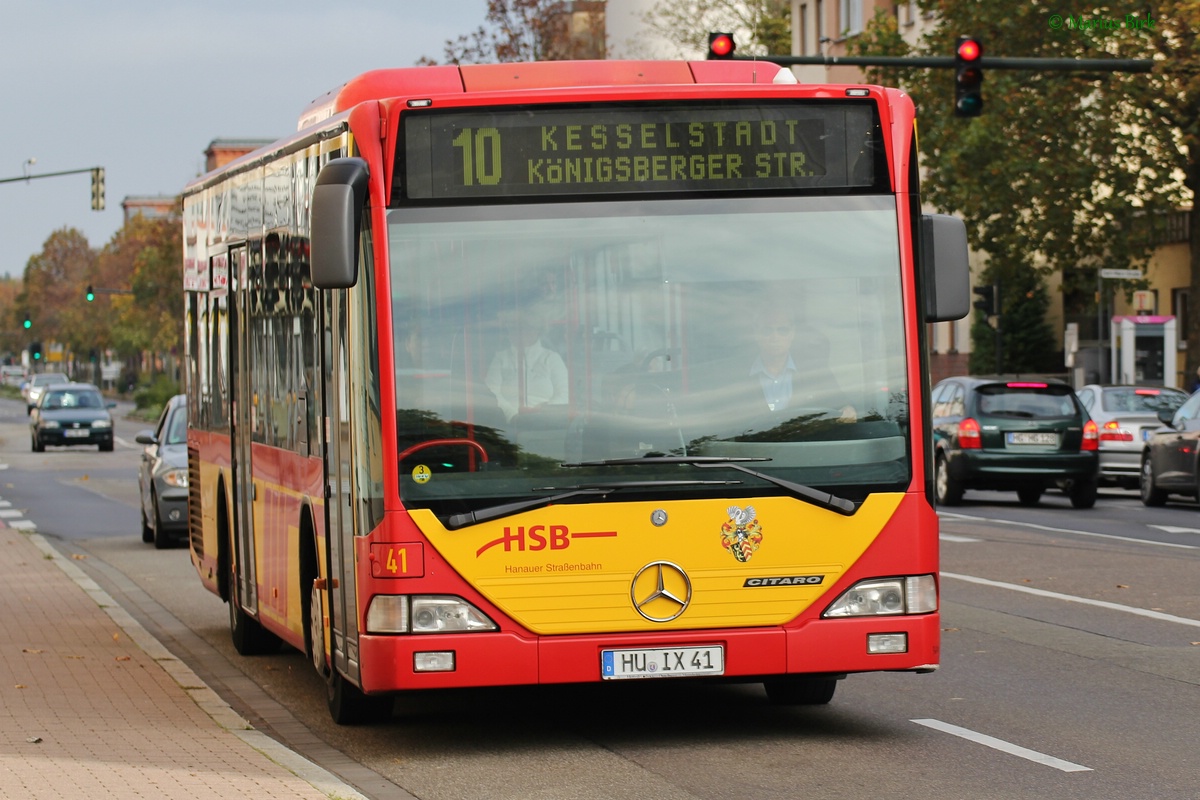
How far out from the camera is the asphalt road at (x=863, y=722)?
8.24m

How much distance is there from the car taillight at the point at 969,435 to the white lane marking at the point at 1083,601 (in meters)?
9.90

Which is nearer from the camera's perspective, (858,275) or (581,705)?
→ (858,275)

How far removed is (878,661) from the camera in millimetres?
8750

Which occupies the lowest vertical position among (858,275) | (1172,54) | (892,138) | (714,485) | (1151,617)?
(1151,617)

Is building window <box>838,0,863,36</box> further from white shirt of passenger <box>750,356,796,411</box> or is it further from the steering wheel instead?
the steering wheel

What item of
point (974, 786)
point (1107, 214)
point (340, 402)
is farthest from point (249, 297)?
point (1107, 214)

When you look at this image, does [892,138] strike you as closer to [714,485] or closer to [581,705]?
[714,485]

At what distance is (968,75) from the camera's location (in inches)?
1017

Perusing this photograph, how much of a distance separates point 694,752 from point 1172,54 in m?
28.0

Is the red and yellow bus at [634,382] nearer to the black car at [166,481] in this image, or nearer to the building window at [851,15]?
the black car at [166,481]

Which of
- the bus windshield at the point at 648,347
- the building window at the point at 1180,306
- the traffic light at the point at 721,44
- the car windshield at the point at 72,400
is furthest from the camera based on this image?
the car windshield at the point at 72,400

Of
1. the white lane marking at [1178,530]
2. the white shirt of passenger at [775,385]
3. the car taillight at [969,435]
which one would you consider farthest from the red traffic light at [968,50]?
the white shirt of passenger at [775,385]

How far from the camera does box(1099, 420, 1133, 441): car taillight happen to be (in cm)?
3120

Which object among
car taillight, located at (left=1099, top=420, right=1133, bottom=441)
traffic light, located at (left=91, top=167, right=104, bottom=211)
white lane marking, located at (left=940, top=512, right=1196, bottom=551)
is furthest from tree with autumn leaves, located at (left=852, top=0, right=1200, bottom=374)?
traffic light, located at (left=91, top=167, right=104, bottom=211)
